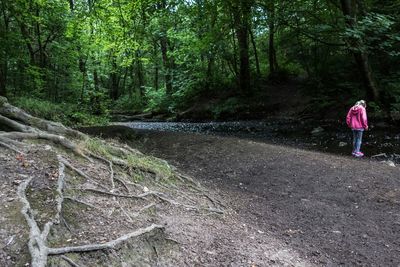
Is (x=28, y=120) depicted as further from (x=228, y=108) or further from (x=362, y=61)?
(x=228, y=108)

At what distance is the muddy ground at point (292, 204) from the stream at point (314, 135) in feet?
7.23

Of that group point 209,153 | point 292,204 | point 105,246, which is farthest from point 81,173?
point 209,153

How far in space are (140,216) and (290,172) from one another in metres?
5.88

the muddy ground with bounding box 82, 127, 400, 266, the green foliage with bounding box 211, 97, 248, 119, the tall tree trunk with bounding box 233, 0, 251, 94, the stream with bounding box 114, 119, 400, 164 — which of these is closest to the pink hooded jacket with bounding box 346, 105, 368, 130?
the stream with bounding box 114, 119, 400, 164

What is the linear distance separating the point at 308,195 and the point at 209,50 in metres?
18.4

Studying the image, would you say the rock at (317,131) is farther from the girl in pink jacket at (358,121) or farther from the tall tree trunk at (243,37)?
the tall tree trunk at (243,37)

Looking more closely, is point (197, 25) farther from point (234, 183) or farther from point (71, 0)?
point (234, 183)

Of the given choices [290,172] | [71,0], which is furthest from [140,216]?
[71,0]

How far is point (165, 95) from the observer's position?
101 feet

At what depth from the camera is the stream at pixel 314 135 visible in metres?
13.9

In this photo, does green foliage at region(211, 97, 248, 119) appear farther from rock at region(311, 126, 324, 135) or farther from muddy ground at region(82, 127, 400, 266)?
muddy ground at region(82, 127, 400, 266)

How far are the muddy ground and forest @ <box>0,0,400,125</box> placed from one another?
5.85 meters

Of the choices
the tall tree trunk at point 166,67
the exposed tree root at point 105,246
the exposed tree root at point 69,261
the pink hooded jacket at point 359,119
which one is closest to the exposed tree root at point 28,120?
the exposed tree root at point 105,246

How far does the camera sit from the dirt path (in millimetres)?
6266
